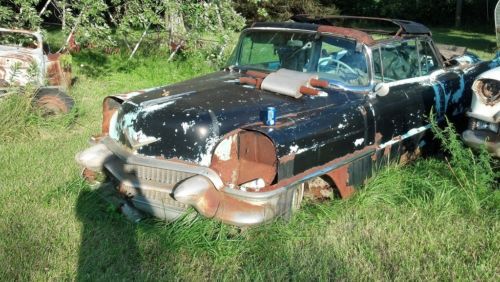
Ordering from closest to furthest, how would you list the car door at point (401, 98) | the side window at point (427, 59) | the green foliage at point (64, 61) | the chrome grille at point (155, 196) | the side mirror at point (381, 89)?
the chrome grille at point (155, 196)
the side mirror at point (381, 89)
the car door at point (401, 98)
the side window at point (427, 59)
the green foliage at point (64, 61)

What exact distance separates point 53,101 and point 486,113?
5552 millimetres

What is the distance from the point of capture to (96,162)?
13.9 feet

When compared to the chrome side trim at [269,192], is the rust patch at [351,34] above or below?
above

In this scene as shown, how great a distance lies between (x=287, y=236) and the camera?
372 centimetres

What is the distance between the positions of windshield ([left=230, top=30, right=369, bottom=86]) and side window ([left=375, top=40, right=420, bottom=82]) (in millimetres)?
317

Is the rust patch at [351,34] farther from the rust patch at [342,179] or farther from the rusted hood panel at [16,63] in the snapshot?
the rusted hood panel at [16,63]

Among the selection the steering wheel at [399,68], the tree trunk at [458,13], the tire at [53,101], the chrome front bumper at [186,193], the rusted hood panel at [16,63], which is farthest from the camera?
A: the tree trunk at [458,13]

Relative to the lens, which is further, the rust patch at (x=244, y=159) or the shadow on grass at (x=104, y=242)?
the rust patch at (x=244, y=159)

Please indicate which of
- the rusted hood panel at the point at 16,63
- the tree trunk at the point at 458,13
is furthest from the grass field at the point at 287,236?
the tree trunk at the point at 458,13

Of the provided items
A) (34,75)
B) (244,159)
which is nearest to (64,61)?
(34,75)

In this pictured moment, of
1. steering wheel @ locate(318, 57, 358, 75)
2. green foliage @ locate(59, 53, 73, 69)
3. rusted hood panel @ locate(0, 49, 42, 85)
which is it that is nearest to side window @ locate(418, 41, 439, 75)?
steering wheel @ locate(318, 57, 358, 75)

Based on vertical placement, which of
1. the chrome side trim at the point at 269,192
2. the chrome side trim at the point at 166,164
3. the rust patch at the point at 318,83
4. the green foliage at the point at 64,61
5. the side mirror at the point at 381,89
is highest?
the rust patch at the point at 318,83

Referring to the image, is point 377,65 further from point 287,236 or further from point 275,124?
point 287,236

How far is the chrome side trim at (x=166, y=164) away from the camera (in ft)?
11.7
